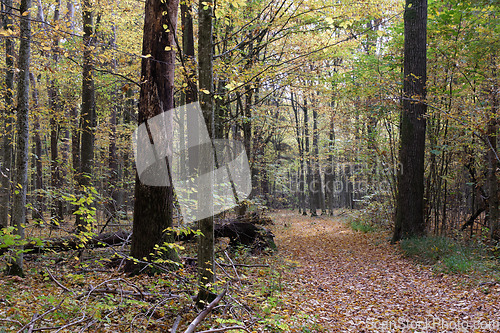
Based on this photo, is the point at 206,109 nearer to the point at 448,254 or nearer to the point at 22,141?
the point at 22,141

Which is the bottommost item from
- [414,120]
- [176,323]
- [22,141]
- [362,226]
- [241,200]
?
[362,226]

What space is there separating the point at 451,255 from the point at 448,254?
0.13 metres

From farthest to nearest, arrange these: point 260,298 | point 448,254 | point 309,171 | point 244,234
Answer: point 309,171 → point 244,234 → point 448,254 → point 260,298

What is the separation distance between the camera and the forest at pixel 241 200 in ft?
13.0

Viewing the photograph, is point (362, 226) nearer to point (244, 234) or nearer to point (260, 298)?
point (244, 234)

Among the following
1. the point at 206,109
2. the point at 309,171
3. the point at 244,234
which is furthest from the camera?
the point at 309,171

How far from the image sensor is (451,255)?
285 inches

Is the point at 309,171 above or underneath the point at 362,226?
above

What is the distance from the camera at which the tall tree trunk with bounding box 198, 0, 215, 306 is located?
3840 millimetres

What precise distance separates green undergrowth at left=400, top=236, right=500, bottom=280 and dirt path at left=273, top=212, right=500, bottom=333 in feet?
0.98

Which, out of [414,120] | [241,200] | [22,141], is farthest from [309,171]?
[22,141]

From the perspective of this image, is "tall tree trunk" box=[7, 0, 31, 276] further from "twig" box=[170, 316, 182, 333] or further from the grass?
the grass

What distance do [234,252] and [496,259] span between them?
585cm

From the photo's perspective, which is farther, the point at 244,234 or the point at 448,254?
the point at 244,234
